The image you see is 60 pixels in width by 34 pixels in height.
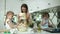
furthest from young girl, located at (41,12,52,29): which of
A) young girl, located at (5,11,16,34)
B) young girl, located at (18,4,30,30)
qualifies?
young girl, located at (5,11,16,34)

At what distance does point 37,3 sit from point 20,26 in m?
0.33

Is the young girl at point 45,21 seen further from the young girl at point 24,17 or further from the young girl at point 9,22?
the young girl at point 9,22

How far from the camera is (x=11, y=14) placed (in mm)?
1876

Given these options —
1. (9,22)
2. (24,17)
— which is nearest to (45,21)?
(24,17)

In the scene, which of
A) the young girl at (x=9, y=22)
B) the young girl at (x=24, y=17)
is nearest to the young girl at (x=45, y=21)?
the young girl at (x=24, y=17)

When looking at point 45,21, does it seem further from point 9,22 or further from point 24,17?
point 9,22

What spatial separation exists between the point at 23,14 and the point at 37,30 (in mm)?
242

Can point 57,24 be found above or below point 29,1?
below

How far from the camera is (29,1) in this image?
1.88 meters

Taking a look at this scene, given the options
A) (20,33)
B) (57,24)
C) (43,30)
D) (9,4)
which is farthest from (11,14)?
(57,24)

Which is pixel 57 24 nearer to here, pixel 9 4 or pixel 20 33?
pixel 20 33

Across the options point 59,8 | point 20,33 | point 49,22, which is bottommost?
point 20,33

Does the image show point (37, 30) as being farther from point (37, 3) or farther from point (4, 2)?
point (4, 2)

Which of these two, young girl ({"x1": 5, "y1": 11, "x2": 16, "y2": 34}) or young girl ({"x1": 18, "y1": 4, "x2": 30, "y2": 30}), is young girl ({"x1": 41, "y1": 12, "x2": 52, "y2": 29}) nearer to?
young girl ({"x1": 18, "y1": 4, "x2": 30, "y2": 30})
